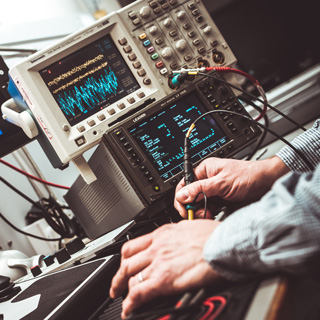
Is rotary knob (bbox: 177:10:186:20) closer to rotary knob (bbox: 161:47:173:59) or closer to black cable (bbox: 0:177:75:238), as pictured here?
rotary knob (bbox: 161:47:173:59)

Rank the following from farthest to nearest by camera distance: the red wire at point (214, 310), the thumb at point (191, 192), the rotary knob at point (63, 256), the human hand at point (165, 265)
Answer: the rotary knob at point (63, 256)
the thumb at point (191, 192)
the human hand at point (165, 265)
the red wire at point (214, 310)

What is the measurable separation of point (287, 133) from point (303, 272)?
1.33 m

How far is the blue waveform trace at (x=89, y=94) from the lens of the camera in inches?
45.9

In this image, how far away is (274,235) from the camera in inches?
19.8

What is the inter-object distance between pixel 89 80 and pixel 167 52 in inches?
10.0

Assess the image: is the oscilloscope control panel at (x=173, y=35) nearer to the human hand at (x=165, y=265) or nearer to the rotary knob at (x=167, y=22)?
the rotary knob at (x=167, y=22)

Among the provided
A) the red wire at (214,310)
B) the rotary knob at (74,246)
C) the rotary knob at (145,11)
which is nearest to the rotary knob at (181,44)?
the rotary knob at (145,11)

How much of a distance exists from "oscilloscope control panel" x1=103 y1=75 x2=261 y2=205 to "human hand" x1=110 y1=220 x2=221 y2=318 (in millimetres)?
426

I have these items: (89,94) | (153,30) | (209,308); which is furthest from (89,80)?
(209,308)

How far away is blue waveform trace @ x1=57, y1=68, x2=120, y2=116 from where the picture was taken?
117 cm

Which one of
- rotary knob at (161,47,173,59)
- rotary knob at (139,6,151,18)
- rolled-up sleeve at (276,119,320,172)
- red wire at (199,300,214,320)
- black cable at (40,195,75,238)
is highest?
rotary knob at (139,6,151,18)

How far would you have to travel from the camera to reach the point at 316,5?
2.59 meters

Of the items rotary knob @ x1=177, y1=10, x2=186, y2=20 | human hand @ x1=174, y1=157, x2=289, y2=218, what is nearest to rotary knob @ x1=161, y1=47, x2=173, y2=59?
rotary knob @ x1=177, y1=10, x2=186, y2=20

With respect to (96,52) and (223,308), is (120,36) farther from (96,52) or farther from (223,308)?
(223,308)
